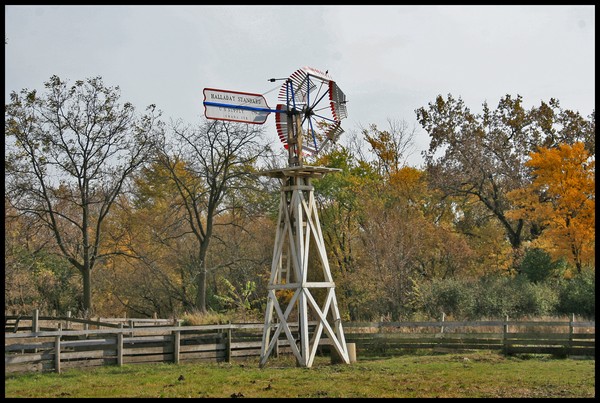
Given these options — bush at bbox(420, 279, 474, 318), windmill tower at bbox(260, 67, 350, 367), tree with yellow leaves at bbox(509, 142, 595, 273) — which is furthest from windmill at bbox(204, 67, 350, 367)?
tree with yellow leaves at bbox(509, 142, 595, 273)

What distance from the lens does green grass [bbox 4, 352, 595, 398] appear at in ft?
45.6

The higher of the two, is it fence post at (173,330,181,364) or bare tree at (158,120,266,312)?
bare tree at (158,120,266,312)

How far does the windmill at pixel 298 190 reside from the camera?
19422 millimetres

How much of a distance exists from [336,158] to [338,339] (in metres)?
20.5

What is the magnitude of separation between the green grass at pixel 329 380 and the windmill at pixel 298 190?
0.78m

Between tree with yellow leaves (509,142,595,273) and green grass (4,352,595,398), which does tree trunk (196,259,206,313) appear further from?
green grass (4,352,595,398)

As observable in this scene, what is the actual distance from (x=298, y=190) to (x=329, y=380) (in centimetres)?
550

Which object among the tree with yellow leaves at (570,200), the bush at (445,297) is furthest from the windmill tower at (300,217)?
the tree with yellow leaves at (570,200)

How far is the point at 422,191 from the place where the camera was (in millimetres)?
41938

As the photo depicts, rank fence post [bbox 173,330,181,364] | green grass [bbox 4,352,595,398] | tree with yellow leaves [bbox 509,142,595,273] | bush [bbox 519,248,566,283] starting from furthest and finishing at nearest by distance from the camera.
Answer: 1. bush [bbox 519,248,566,283]
2. tree with yellow leaves [bbox 509,142,595,273]
3. fence post [bbox 173,330,181,364]
4. green grass [bbox 4,352,595,398]

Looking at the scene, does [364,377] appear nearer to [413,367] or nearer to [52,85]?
[413,367]

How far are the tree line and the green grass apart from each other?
11.4 m

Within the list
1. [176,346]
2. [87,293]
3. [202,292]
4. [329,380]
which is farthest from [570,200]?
[329,380]

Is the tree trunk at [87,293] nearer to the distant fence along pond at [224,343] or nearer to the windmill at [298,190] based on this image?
the distant fence along pond at [224,343]
